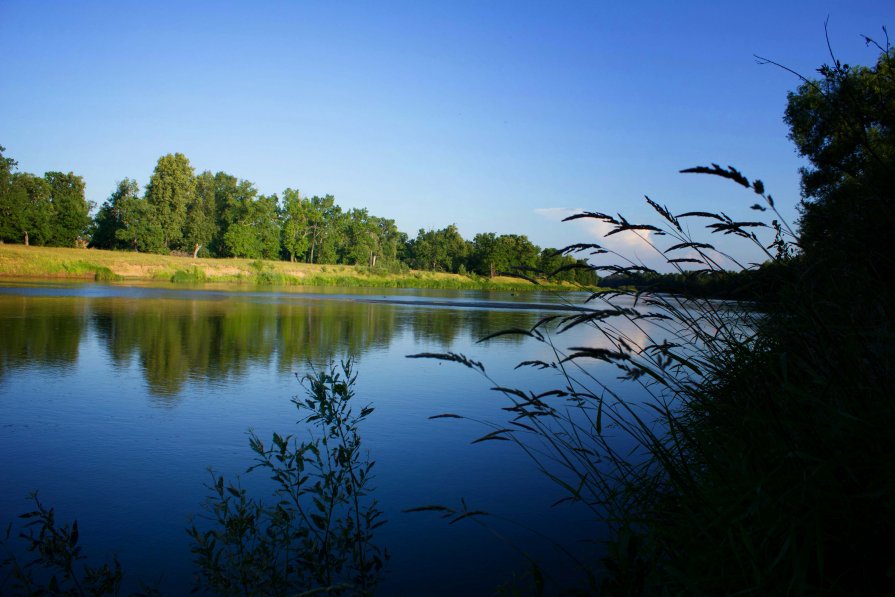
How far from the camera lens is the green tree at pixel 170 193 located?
60688 millimetres

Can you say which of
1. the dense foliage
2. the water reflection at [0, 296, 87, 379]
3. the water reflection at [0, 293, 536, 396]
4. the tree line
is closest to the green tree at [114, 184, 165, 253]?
the tree line

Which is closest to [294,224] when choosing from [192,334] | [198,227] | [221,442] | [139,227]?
[198,227]

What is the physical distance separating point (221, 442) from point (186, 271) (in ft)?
151

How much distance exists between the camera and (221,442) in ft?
17.8

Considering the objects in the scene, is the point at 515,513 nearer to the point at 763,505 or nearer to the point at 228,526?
the point at 228,526

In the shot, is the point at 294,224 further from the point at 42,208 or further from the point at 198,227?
the point at 42,208

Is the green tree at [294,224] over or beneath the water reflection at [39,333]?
over

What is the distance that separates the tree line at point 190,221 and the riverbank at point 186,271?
4.01 metres

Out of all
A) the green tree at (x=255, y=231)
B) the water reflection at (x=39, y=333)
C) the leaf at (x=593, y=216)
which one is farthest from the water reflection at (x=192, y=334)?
the green tree at (x=255, y=231)

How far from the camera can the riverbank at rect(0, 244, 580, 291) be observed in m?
39.3

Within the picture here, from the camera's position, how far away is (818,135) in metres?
16.4

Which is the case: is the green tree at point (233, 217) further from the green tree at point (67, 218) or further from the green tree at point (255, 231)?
the green tree at point (67, 218)

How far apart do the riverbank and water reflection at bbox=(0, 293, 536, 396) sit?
70.9 feet

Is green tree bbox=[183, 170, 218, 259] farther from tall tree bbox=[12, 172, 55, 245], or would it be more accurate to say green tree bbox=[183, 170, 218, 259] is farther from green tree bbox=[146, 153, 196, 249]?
tall tree bbox=[12, 172, 55, 245]
